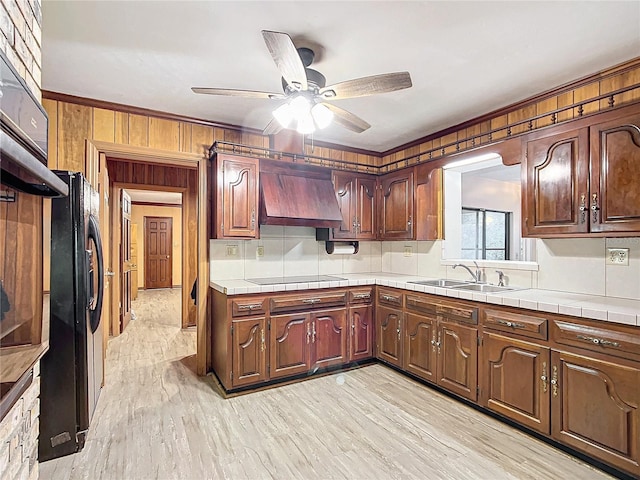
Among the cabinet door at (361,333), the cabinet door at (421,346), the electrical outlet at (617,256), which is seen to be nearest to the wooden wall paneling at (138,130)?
the cabinet door at (361,333)

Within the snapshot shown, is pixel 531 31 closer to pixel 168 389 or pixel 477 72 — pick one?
pixel 477 72

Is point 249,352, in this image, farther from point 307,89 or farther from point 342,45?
point 342,45

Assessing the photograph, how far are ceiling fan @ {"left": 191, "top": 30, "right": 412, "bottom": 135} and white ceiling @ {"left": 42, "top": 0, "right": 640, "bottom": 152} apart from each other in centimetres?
26

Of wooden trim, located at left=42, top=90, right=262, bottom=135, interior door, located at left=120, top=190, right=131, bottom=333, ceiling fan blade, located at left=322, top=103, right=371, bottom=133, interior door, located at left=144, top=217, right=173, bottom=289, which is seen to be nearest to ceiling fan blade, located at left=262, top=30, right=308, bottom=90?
ceiling fan blade, located at left=322, top=103, right=371, bottom=133

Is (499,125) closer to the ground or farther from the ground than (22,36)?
farther from the ground

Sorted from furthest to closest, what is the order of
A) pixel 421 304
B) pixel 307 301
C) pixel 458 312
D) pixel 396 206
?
pixel 396 206
pixel 307 301
pixel 421 304
pixel 458 312

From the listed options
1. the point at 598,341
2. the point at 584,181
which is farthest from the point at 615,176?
the point at 598,341

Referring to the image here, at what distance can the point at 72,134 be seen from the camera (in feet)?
9.11

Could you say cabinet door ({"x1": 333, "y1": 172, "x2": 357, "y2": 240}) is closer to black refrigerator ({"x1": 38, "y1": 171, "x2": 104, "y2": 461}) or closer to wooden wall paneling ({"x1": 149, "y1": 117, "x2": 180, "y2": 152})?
wooden wall paneling ({"x1": 149, "y1": 117, "x2": 180, "y2": 152})

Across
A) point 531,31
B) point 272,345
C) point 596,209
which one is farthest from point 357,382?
point 531,31

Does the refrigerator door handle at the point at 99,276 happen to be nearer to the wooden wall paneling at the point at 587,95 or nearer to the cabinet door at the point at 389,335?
the cabinet door at the point at 389,335

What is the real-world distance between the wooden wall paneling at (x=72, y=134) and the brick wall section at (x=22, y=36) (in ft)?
5.81

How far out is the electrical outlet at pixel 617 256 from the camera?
229 centimetres

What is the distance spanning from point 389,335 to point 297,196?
5.32 feet
